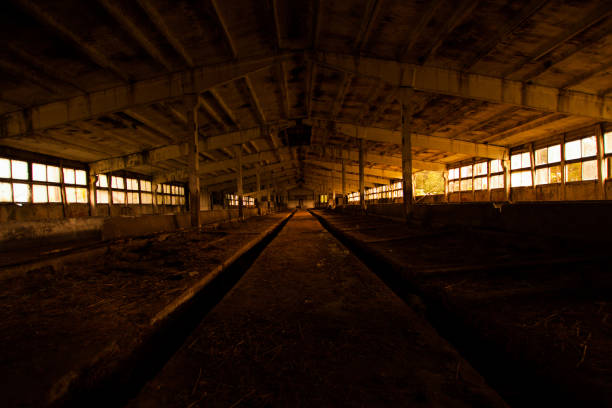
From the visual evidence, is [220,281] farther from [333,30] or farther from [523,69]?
[523,69]

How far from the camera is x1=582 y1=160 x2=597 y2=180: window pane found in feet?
39.7

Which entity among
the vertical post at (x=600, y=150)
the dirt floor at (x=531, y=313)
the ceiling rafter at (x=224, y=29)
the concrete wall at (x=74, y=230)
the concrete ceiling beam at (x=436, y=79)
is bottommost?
the dirt floor at (x=531, y=313)

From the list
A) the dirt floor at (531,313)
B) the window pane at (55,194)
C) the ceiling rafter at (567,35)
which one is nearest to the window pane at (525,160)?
the ceiling rafter at (567,35)

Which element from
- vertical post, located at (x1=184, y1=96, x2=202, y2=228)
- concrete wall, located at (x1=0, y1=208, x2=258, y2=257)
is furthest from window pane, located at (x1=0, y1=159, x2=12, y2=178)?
vertical post, located at (x1=184, y1=96, x2=202, y2=228)

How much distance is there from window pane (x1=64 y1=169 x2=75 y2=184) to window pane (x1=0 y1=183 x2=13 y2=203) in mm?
2914

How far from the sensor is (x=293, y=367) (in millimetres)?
1334

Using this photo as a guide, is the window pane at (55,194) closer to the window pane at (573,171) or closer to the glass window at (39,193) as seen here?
the glass window at (39,193)

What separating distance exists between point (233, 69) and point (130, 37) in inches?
109

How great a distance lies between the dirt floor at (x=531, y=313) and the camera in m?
1.32

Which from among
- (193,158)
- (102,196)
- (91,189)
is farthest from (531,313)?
(102,196)

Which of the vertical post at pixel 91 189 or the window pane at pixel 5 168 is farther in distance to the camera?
the vertical post at pixel 91 189

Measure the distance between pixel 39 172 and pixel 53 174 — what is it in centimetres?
77

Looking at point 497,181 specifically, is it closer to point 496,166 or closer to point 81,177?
point 496,166

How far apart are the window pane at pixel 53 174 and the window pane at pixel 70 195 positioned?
2.54ft
